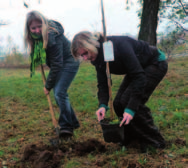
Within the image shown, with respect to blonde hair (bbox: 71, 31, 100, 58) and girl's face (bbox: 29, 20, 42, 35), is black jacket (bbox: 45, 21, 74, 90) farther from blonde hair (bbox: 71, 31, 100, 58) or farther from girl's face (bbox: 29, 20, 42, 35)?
blonde hair (bbox: 71, 31, 100, 58)

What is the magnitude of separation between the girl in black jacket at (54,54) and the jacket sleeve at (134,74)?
126 cm

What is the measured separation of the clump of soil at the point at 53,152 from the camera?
2.82 m

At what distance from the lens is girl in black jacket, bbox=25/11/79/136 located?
3.36 meters

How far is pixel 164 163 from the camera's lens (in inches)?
102

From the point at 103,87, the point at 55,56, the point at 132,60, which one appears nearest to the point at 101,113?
the point at 103,87

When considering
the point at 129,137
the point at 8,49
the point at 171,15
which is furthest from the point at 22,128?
the point at 8,49

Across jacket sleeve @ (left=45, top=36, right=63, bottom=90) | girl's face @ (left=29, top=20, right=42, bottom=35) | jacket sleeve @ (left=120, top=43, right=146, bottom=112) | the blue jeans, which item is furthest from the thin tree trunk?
jacket sleeve @ (left=120, top=43, right=146, bottom=112)

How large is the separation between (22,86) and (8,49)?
31.5 feet

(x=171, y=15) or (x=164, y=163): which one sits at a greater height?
(x=171, y=15)

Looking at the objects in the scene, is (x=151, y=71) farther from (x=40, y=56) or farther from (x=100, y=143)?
(x=40, y=56)

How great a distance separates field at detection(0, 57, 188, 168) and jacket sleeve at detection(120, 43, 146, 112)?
24.7 inches

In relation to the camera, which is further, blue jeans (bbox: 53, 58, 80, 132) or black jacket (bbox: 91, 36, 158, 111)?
blue jeans (bbox: 53, 58, 80, 132)

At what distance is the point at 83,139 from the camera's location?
3547 millimetres

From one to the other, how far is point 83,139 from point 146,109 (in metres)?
1.15
